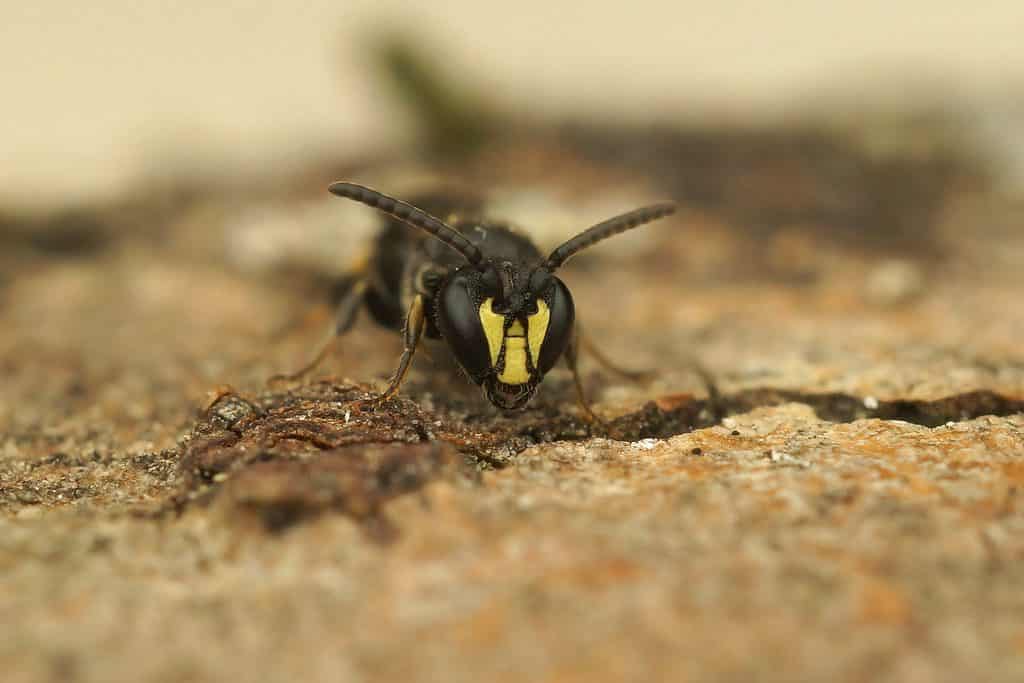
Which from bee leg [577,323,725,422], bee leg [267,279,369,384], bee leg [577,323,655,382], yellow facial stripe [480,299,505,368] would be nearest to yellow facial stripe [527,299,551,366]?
yellow facial stripe [480,299,505,368]

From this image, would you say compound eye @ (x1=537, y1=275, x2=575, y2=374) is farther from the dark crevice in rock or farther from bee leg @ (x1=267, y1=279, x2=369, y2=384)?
bee leg @ (x1=267, y1=279, x2=369, y2=384)

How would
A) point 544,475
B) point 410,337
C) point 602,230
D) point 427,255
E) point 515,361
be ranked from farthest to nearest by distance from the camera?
point 427,255
point 410,337
point 602,230
point 515,361
point 544,475

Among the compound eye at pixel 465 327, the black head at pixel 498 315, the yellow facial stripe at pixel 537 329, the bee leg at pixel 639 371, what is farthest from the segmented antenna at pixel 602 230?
the bee leg at pixel 639 371

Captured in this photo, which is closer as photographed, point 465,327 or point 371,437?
point 371,437

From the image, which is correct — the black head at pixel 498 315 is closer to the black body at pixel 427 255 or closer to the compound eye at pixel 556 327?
the compound eye at pixel 556 327

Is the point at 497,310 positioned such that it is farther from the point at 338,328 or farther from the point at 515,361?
the point at 338,328

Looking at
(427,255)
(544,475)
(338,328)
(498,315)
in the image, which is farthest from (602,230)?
(338,328)

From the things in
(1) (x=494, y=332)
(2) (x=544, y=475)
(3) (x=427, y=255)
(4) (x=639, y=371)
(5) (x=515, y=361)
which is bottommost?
(2) (x=544, y=475)
